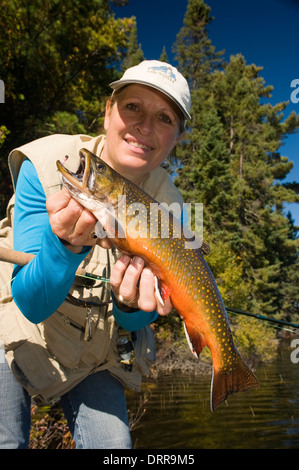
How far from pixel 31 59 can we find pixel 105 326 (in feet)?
48.8

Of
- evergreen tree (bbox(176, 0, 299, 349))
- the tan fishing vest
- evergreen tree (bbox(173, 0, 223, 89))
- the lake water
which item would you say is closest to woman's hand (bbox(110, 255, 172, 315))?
the tan fishing vest

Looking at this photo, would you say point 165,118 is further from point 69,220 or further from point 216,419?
point 216,419

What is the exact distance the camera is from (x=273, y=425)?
440 inches

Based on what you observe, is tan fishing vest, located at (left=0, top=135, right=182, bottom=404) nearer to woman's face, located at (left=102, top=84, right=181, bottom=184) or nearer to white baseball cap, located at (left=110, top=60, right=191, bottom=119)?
woman's face, located at (left=102, top=84, right=181, bottom=184)

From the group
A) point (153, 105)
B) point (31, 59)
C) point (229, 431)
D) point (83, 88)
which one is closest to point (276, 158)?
point (83, 88)

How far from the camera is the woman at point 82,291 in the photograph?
2.21 metres

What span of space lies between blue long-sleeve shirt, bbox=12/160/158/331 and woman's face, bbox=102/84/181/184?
71 centimetres

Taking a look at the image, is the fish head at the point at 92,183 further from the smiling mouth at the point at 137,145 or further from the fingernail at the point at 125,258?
the smiling mouth at the point at 137,145

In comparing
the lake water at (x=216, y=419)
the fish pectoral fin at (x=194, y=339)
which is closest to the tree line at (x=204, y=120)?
the fish pectoral fin at (x=194, y=339)

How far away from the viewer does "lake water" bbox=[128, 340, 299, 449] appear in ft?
31.8

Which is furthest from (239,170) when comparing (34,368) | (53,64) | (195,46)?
(34,368)

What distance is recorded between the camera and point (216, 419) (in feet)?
38.3

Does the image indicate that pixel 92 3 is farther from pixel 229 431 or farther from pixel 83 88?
pixel 229 431

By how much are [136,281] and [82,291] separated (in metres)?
0.69
